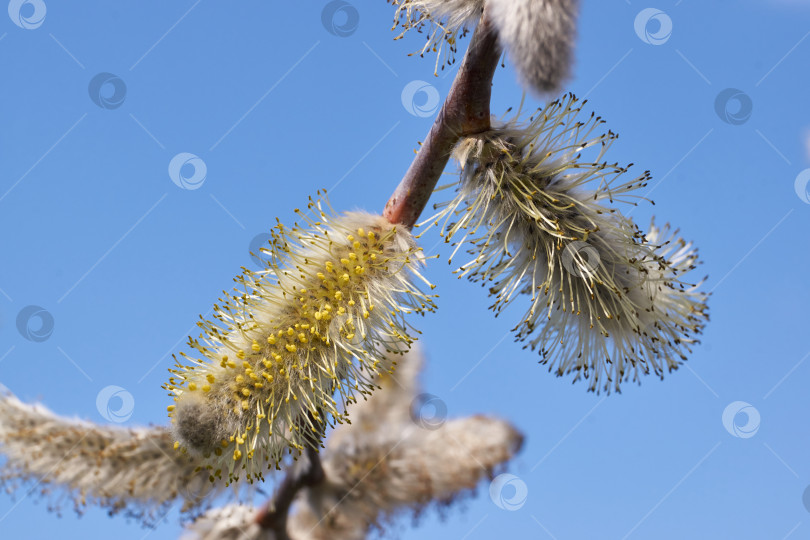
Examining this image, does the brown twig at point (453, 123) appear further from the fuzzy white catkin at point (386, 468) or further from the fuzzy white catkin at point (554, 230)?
the fuzzy white catkin at point (386, 468)

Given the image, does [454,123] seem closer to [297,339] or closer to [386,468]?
[297,339]

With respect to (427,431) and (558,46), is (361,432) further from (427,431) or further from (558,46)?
(558,46)

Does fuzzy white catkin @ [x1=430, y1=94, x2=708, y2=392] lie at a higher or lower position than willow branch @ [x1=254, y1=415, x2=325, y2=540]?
higher

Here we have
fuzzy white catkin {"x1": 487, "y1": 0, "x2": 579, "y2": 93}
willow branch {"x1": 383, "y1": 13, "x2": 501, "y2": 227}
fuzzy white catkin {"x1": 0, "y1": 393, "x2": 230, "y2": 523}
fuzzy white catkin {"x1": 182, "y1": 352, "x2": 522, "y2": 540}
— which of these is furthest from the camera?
fuzzy white catkin {"x1": 182, "y1": 352, "x2": 522, "y2": 540}

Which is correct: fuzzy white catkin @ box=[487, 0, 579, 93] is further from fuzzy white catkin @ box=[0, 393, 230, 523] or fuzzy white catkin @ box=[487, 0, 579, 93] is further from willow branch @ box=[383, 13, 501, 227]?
fuzzy white catkin @ box=[0, 393, 230, 523]

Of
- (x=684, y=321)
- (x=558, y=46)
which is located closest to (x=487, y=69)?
(x=558, y=46)

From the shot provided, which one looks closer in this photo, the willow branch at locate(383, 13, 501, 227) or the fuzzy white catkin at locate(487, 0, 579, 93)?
the fuzzy white catkin at locate(487, 0, 579, 93)

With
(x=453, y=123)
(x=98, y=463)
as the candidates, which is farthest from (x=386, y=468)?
(x=453, y=123)

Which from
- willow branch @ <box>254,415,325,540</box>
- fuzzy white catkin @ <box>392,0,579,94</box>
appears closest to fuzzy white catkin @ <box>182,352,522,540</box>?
willow branch @ <box>254,415,325,540</box>
